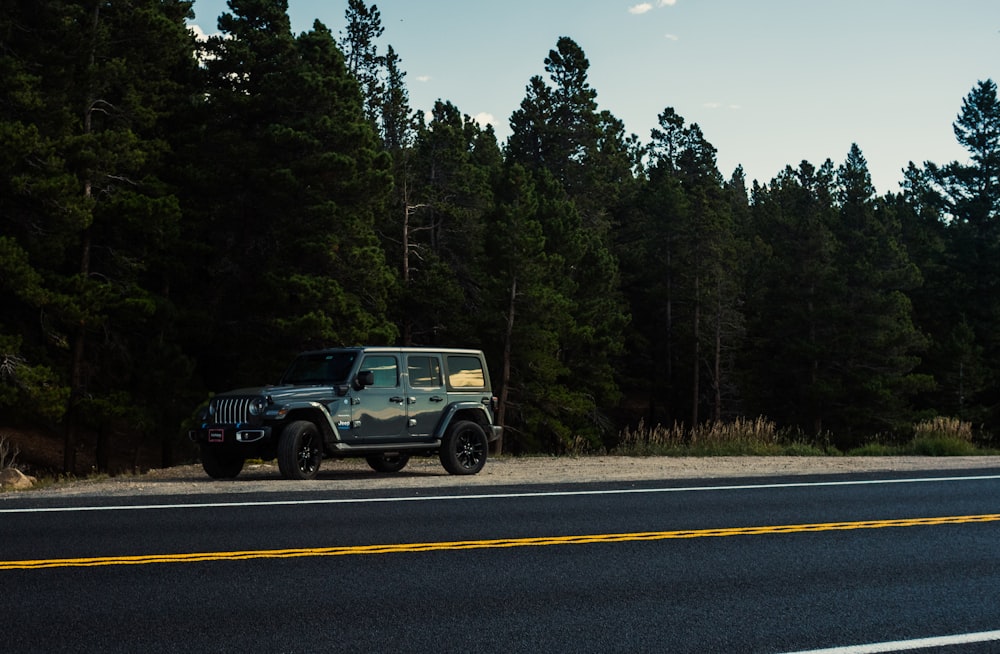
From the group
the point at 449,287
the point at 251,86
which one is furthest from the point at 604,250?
the point at 251,86

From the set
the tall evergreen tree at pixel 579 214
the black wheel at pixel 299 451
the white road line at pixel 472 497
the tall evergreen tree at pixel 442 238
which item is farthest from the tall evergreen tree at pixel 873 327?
the black wheel at pixel 299 451

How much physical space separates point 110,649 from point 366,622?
1494 millimetres

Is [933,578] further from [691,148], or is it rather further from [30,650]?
[691,148]

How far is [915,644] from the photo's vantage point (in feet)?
19.7

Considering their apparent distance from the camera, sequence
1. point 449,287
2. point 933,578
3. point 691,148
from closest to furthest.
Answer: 1. point 933,578
2. point 449,287
3. point 691,148

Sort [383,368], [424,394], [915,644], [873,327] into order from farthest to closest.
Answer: [873,327], [424,394], [383,368], [915,644]

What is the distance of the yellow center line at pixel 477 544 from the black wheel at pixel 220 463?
797cm

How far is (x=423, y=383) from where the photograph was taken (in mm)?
→ 17562

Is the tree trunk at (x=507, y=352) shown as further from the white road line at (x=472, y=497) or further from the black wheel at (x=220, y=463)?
the white road line at (x=472, y=497)

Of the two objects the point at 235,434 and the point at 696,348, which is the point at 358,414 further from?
the point at 696,348

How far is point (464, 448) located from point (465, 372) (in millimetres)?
1341

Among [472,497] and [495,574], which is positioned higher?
[495,574]

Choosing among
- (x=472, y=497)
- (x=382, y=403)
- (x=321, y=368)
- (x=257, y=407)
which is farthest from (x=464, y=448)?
(x=472, y=497)

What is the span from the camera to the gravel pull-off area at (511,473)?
1488 centimetres
